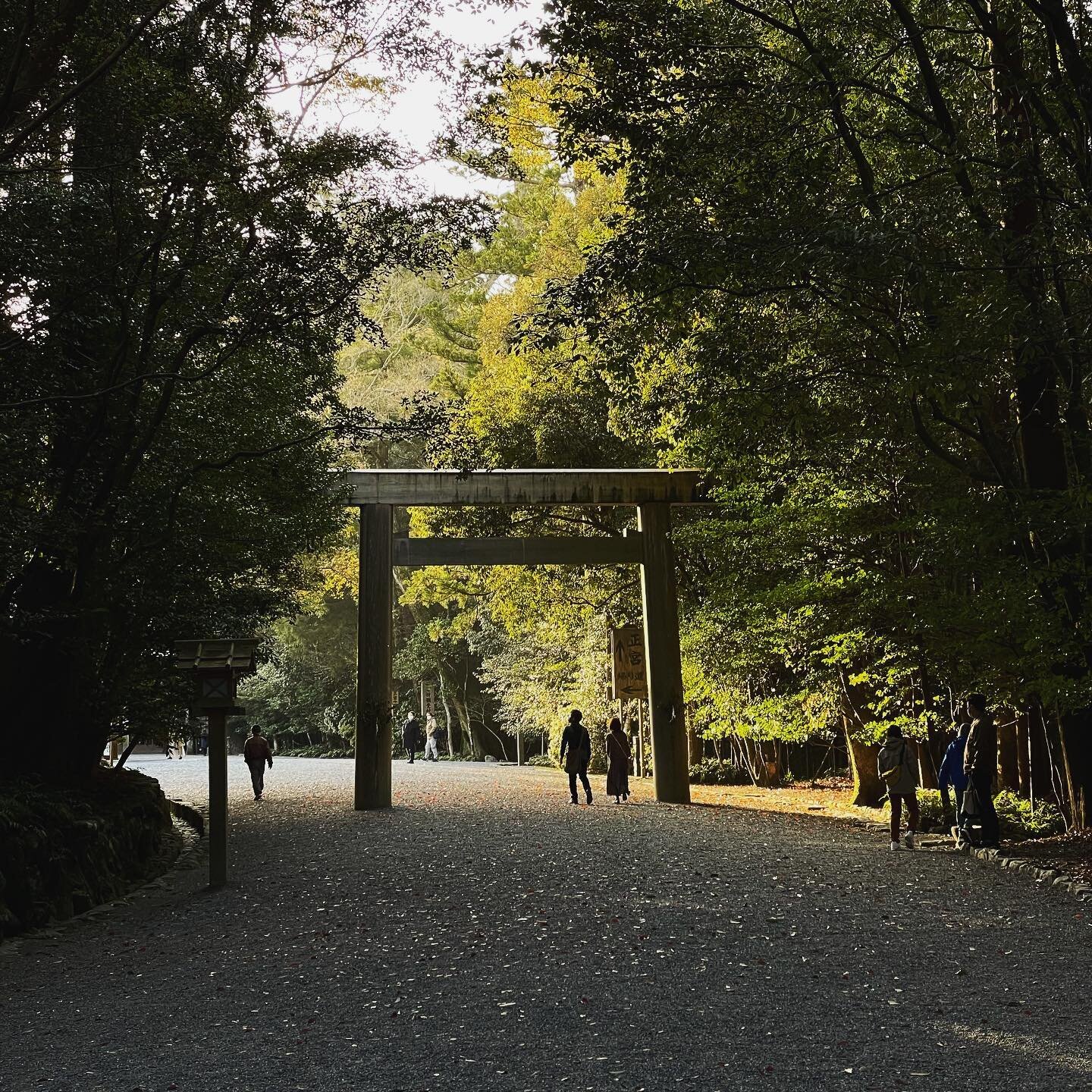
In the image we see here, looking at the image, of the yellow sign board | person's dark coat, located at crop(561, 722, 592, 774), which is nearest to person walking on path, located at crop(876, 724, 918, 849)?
person's dark coat, located at crop(561, 722, 592, 774)

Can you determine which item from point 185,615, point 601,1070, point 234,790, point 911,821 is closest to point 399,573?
point 234,790

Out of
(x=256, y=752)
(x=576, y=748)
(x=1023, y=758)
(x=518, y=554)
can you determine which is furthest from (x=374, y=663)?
(x=1023, y=758)

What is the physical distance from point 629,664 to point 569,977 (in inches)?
405

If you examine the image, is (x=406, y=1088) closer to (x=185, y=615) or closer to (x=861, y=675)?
(x=185, y=615)

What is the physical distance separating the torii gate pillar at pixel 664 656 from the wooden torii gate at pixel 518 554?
0.04 feet

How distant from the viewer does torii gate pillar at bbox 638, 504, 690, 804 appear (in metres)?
15.3

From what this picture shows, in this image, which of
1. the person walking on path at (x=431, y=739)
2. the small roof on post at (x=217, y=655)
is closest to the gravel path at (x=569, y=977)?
the small roof on post at (x=217, y=655)

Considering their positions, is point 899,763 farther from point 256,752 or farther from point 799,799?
point 256,752

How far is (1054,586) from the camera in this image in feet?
29.4

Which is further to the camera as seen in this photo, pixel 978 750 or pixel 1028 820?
pixel 1028 820

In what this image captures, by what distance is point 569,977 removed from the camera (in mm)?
5781

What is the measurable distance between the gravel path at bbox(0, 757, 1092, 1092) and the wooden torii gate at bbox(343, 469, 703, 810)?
4.10 meters

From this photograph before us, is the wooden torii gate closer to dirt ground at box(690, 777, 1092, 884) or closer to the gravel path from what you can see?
dirt ground at box(690, 777, 1092, 884)

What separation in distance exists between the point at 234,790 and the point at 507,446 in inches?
345
